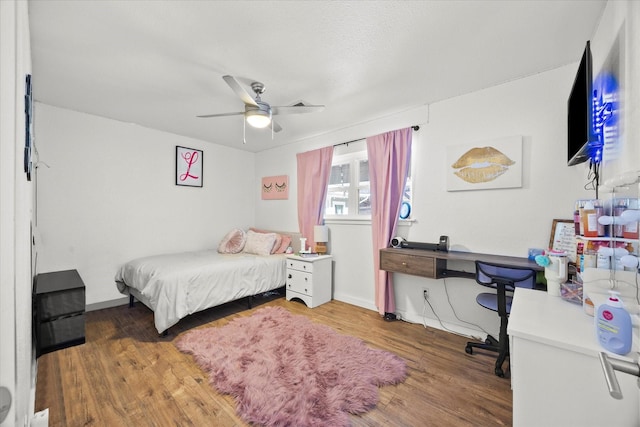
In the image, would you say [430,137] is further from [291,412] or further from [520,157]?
[291,412]

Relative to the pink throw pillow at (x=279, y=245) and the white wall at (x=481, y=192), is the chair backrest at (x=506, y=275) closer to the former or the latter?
the white wall at (x=481, y=192)

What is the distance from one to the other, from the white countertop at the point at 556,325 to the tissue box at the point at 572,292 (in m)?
0.03

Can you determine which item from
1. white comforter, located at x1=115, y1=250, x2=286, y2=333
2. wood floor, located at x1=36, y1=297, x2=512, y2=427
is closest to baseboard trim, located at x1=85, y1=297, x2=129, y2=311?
white comforter, located at x1=115, y1=250, x2=286, y2=333

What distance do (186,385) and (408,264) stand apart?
7.06 ft

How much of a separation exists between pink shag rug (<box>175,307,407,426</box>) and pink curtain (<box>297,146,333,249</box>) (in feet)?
5.05

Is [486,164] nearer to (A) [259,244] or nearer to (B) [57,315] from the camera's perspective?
(A) [259,244]

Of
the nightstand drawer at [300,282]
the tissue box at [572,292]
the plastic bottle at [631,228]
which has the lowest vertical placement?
the nightstand drawer at [300,282]

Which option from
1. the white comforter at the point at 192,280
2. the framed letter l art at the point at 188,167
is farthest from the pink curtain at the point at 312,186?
the framed letter l art at the point at 188,167

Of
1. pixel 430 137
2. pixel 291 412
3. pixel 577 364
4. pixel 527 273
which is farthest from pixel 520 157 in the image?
pixel 291 412

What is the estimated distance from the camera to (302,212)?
409 cm

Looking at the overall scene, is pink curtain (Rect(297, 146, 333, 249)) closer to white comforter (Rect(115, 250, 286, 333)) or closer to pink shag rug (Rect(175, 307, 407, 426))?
white comforter (Rect(115, 250, 286, 333))

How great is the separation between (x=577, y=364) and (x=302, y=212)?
3.43 meters

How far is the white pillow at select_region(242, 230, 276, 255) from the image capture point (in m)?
3.98

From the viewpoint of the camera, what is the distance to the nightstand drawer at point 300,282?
343cm
